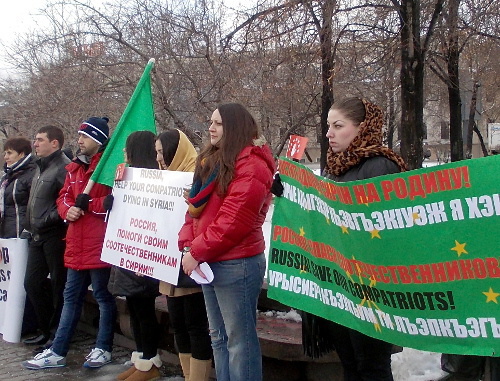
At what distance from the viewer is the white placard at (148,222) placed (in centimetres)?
425

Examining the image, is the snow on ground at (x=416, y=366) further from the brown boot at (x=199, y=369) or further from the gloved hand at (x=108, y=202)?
the gloved hand at (x=108, y=202)

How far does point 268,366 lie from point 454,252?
2121 millimetres

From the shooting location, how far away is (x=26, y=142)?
20.6ft

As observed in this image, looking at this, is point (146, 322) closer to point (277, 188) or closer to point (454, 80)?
point (277, 188)

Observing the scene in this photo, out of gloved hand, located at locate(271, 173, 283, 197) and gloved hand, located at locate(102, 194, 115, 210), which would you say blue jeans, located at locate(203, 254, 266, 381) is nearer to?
gloved hand, located at locate(271, 173, 283, 197)

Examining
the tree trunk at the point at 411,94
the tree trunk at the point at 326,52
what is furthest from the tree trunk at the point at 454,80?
the tree trunk at the point at 326,52

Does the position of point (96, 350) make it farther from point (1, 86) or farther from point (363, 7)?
point (1, 86)

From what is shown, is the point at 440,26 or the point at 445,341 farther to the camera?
the point at 440,26

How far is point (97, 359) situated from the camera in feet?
17.5

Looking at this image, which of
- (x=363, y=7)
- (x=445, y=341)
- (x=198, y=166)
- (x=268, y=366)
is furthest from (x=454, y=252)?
(x=363, y=7)

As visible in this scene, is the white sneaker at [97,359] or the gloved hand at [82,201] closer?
the gloved hand at [82,201]

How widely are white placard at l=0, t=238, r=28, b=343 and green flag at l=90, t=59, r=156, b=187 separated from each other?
1.31 meters

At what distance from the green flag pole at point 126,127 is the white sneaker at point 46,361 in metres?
1.43

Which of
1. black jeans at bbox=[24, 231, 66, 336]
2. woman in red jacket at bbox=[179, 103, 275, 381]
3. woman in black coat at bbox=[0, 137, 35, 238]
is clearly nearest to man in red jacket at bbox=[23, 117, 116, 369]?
black jeans at bbox=[24, 231, 66, 336]
